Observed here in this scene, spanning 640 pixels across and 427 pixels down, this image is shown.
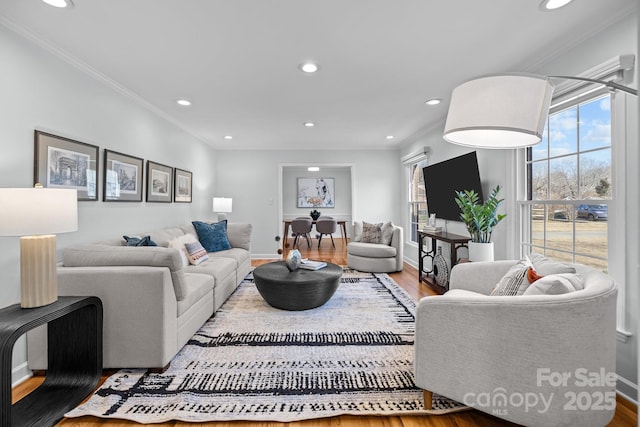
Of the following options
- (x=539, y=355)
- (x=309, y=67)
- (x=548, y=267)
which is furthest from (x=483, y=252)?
(x=309, y=67)

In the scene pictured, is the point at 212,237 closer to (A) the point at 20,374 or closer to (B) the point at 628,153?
(A) the point at 20,374

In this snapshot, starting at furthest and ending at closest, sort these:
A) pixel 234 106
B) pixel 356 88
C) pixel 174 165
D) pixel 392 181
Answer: pixel 392 181 < pixel 174 165 < pixel 234 106 < pixel 356 88

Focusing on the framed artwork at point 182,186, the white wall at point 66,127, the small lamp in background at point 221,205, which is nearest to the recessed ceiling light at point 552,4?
the white wall at point 66,127

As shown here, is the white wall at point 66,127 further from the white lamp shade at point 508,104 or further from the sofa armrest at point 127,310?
the white lamp shade at point 508,104

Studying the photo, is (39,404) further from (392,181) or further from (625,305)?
(392,181)

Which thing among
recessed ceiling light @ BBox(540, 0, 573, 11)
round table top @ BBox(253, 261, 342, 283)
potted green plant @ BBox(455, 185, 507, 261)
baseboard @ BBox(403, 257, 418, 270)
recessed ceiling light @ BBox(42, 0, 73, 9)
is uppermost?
recessed ceiling light @ BBox(42, 0, 73, 9)

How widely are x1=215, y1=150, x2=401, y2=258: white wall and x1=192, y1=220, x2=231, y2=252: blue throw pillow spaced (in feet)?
6.60

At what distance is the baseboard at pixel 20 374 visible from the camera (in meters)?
1.96

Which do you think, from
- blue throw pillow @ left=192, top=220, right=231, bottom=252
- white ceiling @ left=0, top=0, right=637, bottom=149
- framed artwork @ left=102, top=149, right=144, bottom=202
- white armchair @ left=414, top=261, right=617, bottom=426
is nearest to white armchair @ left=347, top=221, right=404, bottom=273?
blue throw pillow @ left=192, top=220, right=231, bottom=252

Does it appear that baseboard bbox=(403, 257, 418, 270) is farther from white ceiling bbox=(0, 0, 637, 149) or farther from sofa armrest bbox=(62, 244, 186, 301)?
sofa armrest bbox=(62, 244, 186, 301)

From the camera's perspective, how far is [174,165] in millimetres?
4531

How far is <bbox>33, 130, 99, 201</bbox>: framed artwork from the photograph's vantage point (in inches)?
89.7

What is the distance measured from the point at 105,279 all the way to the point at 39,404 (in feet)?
2.37

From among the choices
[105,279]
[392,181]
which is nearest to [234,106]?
[105,279]
